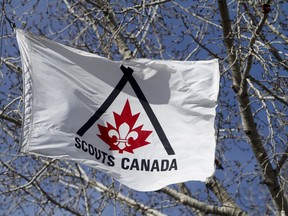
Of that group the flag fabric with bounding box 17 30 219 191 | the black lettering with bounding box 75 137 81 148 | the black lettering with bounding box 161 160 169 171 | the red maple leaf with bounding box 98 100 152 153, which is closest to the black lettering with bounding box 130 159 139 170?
the flag fabric with bounding box 17 30 219 191

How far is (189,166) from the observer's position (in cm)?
552

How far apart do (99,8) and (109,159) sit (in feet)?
10.2

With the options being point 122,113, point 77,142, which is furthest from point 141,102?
point 77,142

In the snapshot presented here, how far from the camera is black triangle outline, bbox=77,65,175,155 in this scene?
5.63 m

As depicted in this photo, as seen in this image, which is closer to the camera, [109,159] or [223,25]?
[109,159]

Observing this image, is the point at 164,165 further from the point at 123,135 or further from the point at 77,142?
the point at 77,142

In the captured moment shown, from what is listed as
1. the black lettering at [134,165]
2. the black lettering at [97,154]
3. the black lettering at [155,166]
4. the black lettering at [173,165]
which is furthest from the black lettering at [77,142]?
the black lettering at [173,165]

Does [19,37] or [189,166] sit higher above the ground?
[19,37]

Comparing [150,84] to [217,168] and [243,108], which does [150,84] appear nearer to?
[243,108]

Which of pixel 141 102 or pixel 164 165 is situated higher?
pixel 141 102

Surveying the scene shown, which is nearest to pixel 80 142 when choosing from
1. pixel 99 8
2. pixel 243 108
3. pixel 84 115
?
pixel 84 115

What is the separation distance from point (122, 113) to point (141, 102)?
0.22 m

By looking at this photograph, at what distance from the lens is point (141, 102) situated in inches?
232

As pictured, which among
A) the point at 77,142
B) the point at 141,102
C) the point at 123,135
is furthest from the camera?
the point at 141,102
